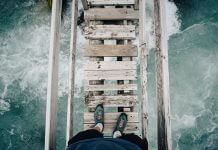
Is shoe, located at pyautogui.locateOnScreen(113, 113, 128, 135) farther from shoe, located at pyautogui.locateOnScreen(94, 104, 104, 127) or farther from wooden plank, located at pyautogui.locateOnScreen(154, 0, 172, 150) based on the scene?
wooden plank, located at pyautogui.locateOnScreen(154, 0, 172, 150)

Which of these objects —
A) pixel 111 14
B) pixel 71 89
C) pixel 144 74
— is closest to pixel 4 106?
pixel 71 89

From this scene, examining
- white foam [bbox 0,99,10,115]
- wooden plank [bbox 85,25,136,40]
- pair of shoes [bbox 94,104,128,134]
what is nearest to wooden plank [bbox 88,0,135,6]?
wooden plank [bbox 85,25,136,40]

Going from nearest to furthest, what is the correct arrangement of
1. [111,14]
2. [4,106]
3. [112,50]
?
1. [112,50]
2. [111,14]
3. [4,106]

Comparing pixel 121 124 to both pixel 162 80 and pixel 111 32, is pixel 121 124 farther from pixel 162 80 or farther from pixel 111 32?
pixel 111 32

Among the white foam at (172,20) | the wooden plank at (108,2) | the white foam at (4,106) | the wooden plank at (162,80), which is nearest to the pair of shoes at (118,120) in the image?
the wooden plank at (162,80)

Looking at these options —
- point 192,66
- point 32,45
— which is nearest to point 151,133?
point 192,66

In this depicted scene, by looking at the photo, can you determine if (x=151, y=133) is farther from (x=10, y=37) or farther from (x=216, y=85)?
(x=10, y=37)
